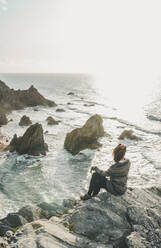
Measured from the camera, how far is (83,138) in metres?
→ 26.2

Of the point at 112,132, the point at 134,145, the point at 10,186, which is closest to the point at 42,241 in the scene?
the point at 10,186

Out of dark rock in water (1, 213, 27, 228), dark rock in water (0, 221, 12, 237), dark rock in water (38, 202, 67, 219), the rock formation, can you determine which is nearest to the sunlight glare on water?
the rock formation

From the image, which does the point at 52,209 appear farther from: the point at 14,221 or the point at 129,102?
the point at 129,102

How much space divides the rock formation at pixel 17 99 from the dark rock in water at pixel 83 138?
1165 inches

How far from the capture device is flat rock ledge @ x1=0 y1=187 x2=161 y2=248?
7316mm

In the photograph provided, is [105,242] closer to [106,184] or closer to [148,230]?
[148,230]

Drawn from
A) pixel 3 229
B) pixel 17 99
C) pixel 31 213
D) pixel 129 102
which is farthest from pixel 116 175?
pixel 129 102

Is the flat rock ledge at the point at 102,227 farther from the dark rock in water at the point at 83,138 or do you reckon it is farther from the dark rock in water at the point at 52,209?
the dark rock in water at the point at 83,138

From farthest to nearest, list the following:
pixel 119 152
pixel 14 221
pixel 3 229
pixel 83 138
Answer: pixel 83 138
pixel 14 221
pixel 3 229
pixel 119 152

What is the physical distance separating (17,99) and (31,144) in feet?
130

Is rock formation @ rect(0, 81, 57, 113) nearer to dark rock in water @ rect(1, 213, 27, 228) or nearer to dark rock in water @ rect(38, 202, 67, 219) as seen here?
dark rock in water @ rect(38, 202, 67, 219)

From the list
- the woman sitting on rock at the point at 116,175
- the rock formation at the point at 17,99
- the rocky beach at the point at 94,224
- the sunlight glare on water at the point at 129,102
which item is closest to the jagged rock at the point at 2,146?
the rocky beach at the point at 94,224

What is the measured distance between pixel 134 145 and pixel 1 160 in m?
16.9

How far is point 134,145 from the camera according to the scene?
28.6 m
